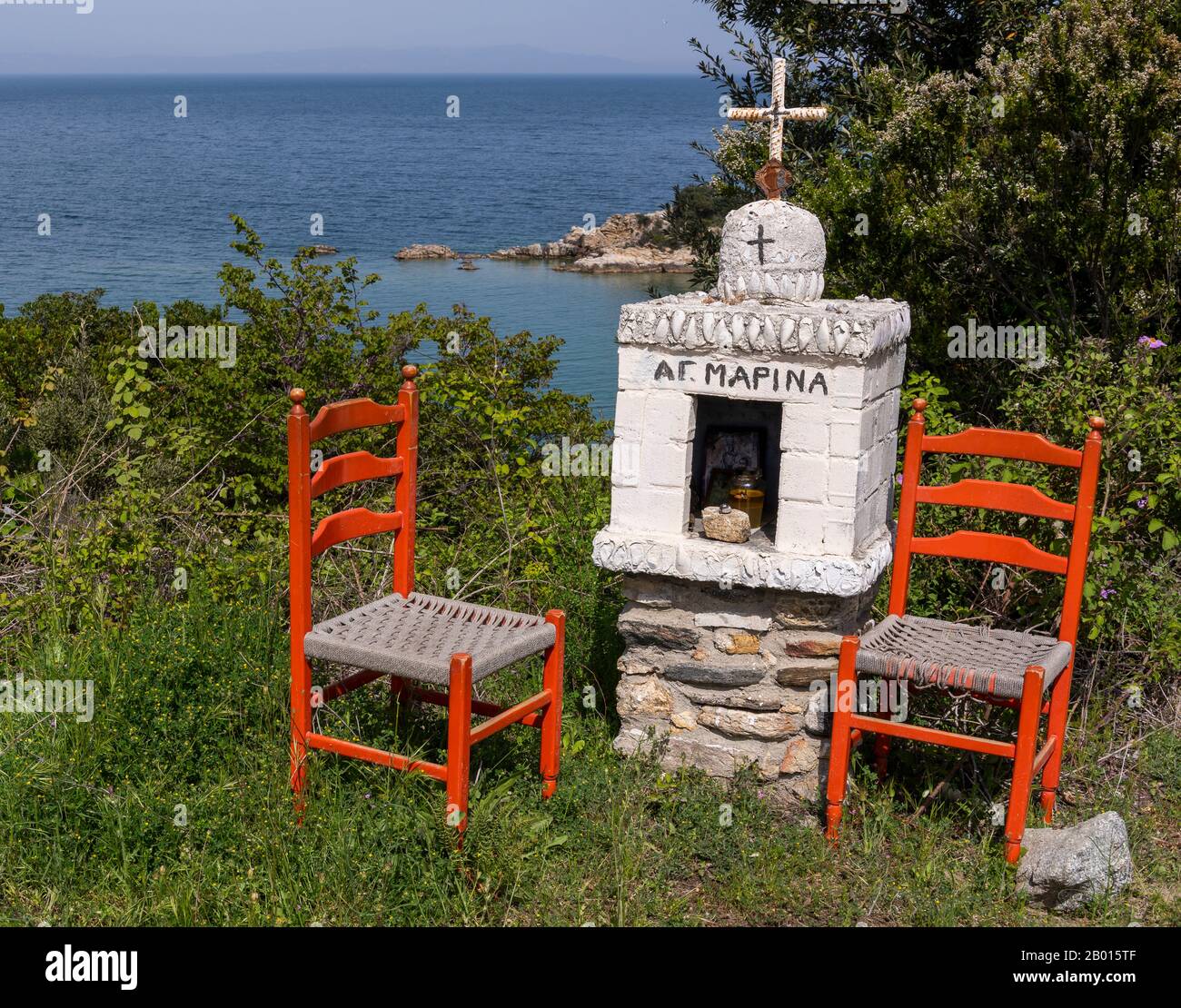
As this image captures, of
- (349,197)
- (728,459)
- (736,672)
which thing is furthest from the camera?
(349,197)

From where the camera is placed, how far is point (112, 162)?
48.1 m

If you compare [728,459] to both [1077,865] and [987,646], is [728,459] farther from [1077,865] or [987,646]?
[1077,865]

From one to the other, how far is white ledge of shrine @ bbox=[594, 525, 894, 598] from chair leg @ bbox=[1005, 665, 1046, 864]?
2.05 ft

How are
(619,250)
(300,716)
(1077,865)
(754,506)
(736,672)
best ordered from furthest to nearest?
(619,250), (754,506), (736,672), (300,716), (1077,865)

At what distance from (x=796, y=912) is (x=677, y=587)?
115cm

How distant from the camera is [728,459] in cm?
451

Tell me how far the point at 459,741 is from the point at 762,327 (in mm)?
1631

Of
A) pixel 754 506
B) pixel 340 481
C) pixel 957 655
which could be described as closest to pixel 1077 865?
pixel 957 655

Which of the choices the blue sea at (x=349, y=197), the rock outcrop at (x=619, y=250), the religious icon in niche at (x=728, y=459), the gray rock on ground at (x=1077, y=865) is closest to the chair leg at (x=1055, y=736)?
the gray rock on ground at (x=1077, y=865)

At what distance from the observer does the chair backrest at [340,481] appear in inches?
148

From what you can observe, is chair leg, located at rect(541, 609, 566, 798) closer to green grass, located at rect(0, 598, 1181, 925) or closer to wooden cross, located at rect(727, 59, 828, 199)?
green grass, located at rect(0, 598, 1181, 925)

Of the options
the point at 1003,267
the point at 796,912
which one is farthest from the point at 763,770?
the point at 1003,267

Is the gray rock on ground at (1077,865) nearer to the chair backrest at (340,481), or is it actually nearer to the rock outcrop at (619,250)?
the chair backrest at (340,481)

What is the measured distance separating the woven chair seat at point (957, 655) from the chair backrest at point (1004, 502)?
119 mm
